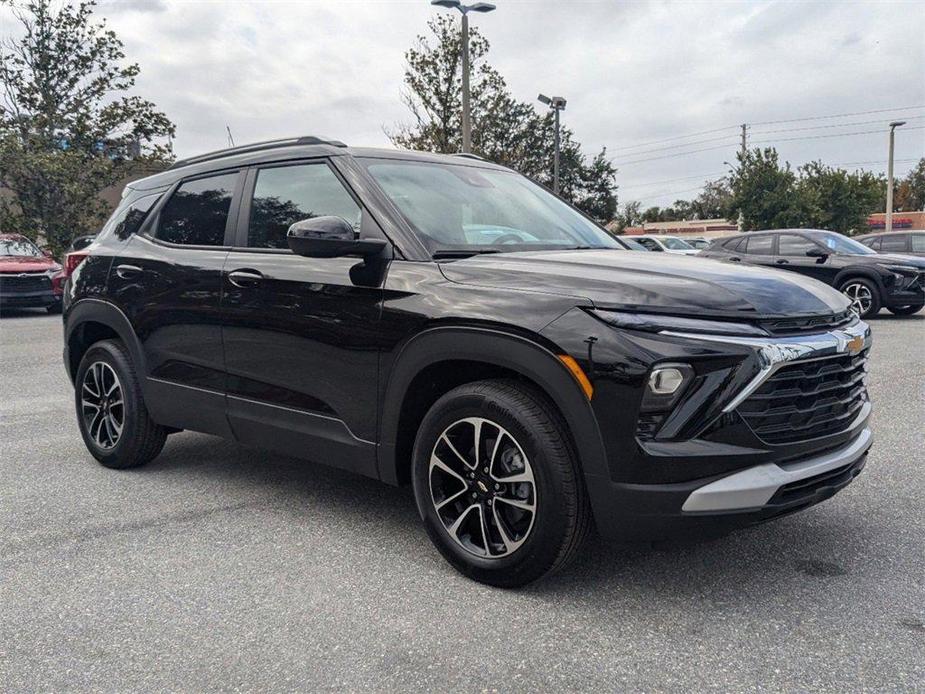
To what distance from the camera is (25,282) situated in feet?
52.1

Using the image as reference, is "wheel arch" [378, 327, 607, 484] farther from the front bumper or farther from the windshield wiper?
the front bumper

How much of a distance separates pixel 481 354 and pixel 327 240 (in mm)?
817

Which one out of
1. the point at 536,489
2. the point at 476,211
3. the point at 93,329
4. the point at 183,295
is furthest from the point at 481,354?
the point at 93,329

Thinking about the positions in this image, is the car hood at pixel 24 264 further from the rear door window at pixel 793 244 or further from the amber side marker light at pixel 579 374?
the amber side marker light at pixel 579 374

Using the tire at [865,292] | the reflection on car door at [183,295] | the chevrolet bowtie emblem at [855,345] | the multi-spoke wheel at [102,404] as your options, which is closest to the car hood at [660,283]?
the chevrolet bowtie emblem at [855,345]

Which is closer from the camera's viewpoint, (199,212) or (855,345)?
(855,345)

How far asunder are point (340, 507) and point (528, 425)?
1.61 meters

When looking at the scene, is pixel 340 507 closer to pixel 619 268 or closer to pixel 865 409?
pixel 619 268

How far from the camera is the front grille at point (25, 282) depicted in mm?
15695

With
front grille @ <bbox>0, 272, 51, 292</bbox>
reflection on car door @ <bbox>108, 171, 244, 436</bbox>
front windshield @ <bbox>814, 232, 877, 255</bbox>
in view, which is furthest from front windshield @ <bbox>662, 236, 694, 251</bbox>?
reflection on car door @ <bbox>108, 171, 244, 436</bbox>

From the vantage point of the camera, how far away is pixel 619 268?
10.1 ft

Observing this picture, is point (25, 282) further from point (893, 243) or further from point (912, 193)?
point (912, 193)

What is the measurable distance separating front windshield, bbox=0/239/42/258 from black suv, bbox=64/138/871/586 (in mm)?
14272

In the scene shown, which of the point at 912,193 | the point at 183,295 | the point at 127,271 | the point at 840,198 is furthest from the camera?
the point at 912,193
